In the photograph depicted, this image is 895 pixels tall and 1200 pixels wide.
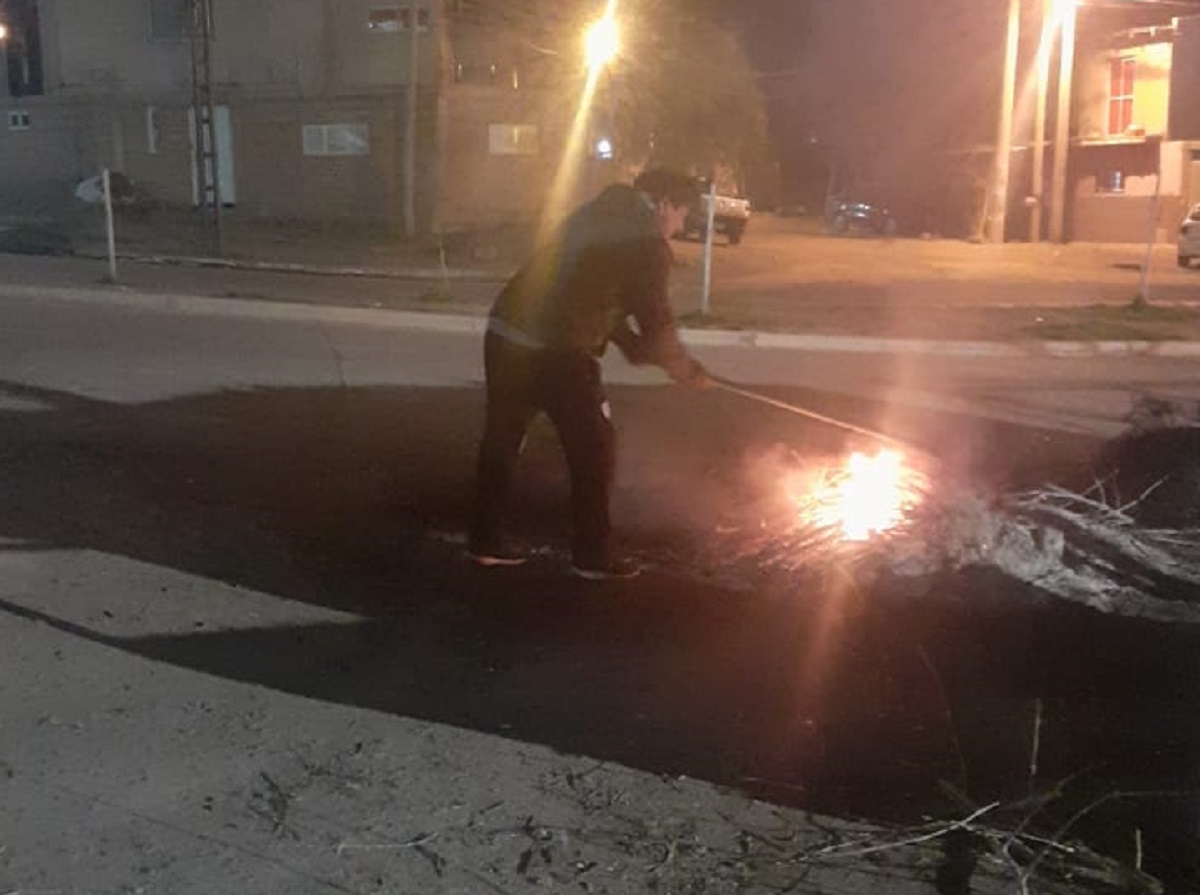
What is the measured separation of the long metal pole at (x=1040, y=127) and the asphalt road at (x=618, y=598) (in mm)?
32413

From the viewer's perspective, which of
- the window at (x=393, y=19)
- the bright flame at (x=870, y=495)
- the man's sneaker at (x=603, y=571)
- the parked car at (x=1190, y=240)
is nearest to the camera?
the man's sneaker at (x=603, y=571)

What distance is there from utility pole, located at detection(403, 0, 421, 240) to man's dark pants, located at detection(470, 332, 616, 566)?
25085mm

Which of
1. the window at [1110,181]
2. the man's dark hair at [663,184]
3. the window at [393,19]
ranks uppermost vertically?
A: the window at [393,19]

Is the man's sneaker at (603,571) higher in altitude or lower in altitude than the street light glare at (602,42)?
lower

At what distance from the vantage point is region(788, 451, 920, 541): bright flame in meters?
7.59

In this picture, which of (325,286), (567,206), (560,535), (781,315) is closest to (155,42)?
(567,206)

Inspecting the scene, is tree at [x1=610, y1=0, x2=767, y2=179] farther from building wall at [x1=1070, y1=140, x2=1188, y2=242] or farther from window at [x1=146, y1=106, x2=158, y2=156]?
building wall at [x1=1070, y1=140, x2=1188, y2=242]

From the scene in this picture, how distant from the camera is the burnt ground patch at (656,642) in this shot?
486cm

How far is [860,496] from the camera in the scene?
824cm

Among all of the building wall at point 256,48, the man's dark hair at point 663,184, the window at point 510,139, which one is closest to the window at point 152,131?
the building wall at point 256,48

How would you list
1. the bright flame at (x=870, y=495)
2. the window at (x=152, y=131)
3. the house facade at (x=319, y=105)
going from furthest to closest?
the window at (x=152, y=131) < the house facade at (x=319, y=105) < the bright flame at (x=870, y=495)

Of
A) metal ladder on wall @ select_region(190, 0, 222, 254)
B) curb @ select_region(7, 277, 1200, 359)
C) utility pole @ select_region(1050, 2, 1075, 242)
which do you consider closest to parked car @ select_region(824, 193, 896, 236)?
utility pole @ select_region(1050, 2, 1075, 242)

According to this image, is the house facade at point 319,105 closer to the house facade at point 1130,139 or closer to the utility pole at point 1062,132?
the utility pole at point 1062,132

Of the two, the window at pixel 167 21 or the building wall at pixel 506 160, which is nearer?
the building wall at pixel 506 160
